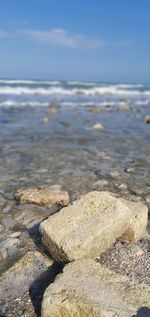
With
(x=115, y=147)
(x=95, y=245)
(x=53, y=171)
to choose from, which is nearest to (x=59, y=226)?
(x=95, y=245)

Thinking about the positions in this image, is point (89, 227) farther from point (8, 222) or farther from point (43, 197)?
point (43, 197)

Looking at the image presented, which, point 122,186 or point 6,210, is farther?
point 122,186

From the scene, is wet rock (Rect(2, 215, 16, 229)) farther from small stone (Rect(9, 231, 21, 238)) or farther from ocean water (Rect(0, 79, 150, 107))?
ocean water (Rect(0, 79, 150, 107))

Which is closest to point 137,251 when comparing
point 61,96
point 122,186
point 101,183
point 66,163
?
point 122,186

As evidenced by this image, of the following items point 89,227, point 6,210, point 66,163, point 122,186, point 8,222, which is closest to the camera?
point 89,227

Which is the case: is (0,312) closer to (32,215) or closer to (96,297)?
(96,297)

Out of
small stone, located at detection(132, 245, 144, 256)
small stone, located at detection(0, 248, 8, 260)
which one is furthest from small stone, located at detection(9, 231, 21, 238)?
small stone, located at detection(132, 245, 144, 256)

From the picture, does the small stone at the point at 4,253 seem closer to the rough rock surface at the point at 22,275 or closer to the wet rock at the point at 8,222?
the rough rock surface at the point at 22,275

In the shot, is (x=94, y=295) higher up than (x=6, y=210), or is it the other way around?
(x=94, y=295)

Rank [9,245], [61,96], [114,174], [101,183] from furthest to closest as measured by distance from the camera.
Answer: [61,96], [114,174], [101,183], [9,245]
